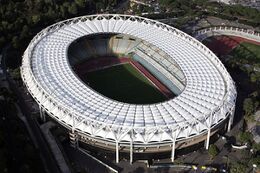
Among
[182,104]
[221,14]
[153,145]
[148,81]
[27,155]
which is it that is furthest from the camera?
[221,14]

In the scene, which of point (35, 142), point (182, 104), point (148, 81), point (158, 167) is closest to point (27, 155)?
point (35, 142)

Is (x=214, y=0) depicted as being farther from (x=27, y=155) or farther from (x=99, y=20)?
(x=27, y=155)

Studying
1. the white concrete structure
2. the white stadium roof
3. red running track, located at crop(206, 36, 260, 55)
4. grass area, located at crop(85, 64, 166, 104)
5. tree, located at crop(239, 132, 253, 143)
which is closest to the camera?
the white stadium roof

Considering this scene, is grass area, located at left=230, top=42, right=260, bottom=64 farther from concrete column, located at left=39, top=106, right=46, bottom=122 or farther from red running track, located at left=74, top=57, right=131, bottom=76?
concrete column, located at left=39, top=106, right=46, bottom=122

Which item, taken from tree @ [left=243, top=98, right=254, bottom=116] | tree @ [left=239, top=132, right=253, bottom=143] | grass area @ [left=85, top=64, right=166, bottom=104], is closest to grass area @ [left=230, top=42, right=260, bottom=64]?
tree @ [left=243, top=98, right=254, bottom=116]

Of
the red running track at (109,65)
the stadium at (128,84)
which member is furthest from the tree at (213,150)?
the red running track at (109,65)

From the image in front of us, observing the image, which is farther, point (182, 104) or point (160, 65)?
point (160, 65)
